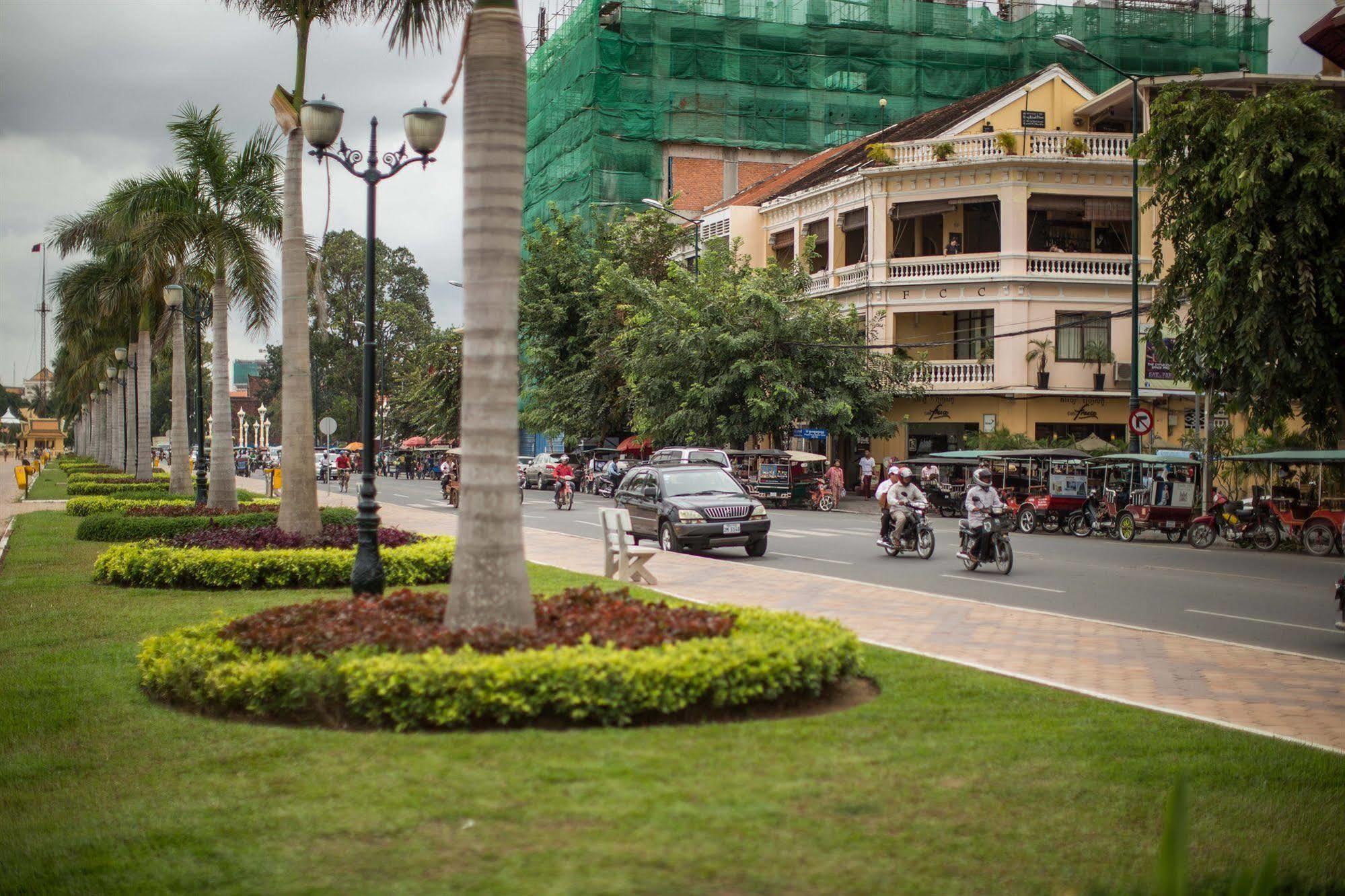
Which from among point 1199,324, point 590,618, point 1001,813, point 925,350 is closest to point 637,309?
point 925,350

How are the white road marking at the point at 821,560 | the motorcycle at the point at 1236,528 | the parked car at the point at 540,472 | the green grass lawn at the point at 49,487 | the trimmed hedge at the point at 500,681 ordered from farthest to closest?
the parked car at the point at 540,472 < the green grass lawn at the point at 49,487 < the motorcycle at the point at 1236,528 < the white road marking at the point at 821,560 < the trimmed hedge at the point at 500,681

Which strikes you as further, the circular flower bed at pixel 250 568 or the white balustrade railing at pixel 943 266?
the white balustrade railing at pixel 943 266

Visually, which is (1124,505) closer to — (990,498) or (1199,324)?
(1199,324)

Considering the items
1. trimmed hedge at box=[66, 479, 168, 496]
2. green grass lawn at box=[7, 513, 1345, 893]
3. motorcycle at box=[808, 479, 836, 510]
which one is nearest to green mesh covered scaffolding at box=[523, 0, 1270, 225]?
motorcycle at box=[808, 479, 836, 510]

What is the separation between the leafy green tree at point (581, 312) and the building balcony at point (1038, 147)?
46.8 feet

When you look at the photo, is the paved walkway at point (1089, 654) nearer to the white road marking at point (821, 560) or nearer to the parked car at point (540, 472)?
the white road marking at point (821, 560)

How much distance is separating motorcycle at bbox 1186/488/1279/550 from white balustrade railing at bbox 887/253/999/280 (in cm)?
1578

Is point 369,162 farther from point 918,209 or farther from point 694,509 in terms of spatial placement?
point 918,209

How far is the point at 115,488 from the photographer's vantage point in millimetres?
32375

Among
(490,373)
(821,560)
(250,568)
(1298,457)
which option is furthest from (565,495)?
(490,373)

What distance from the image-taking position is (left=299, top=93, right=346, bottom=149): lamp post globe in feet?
41.6

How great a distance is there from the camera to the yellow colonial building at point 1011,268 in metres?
39.2

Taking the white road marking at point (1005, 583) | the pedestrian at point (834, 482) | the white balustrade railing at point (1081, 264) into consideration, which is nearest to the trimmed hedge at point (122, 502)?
the white road marking at point (1005, 583)

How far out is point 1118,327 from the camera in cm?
4009
